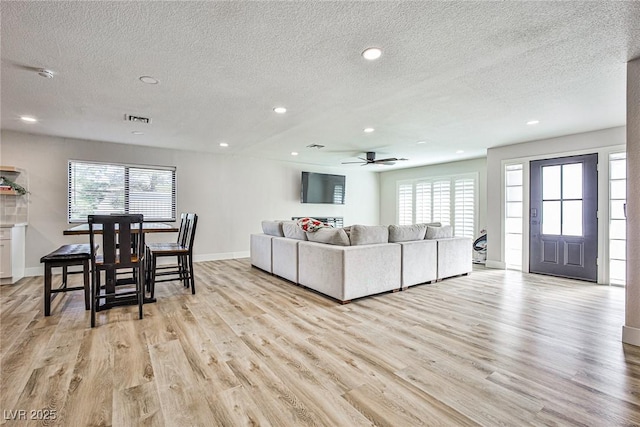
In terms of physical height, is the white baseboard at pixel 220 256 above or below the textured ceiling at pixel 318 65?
below

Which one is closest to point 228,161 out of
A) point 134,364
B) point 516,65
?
point 134,364

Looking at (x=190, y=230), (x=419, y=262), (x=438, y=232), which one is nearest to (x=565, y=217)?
(x=438, y=232)

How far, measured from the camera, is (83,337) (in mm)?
2604

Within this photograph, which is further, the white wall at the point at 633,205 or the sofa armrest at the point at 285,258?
the sofa armrest at the point at 285,258

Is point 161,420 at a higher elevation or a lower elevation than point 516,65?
lower

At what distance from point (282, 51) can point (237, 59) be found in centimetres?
41

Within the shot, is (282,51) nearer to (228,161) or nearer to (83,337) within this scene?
(83,337)

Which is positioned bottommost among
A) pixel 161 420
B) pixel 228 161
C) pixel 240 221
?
pixel 161 420

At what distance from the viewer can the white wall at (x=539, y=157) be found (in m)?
4.58

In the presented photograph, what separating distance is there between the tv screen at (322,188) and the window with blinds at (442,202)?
1.89 metres

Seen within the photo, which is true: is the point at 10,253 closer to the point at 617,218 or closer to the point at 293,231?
the point at 293,231

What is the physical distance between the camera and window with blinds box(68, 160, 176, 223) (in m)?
5.40

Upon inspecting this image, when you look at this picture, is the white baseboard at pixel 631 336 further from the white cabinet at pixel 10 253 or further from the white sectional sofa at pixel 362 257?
the white cabinet at pixel 10 253

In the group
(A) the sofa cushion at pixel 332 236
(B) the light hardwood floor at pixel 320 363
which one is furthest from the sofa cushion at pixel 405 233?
(B) the light hardwood floor at pixel 320 363
